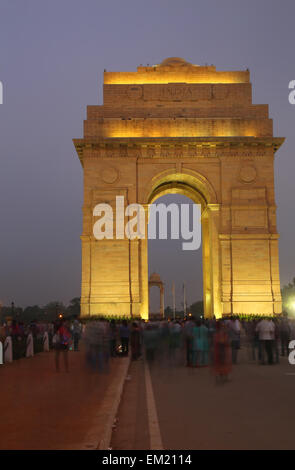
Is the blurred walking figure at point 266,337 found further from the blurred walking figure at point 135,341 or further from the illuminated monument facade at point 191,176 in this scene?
the illuminated monument facade at point 191,176

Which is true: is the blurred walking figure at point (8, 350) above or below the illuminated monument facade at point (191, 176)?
below

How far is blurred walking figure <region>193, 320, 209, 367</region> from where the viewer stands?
1525 centimetres

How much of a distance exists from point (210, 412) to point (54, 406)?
263 centimetres

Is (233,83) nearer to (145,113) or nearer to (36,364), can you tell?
(145,113)

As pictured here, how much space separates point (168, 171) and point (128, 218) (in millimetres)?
3986

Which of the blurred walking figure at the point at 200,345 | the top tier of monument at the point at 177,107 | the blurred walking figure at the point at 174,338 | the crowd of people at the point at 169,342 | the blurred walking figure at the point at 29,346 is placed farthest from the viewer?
the top tier of monument at the point at 177,107

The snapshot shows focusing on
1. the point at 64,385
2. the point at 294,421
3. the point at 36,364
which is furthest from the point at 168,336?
the point at 294,421

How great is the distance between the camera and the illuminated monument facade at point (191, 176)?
108 ft

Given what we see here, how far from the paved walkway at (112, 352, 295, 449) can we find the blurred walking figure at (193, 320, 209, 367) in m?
1.05

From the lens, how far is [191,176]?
113ft

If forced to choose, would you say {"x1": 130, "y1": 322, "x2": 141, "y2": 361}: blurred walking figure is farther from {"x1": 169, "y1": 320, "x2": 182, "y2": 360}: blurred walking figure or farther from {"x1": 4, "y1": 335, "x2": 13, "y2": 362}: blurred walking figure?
{"x1": 4, "y1": 335, "x2": 13, "y2": 362}: blurred walking figure

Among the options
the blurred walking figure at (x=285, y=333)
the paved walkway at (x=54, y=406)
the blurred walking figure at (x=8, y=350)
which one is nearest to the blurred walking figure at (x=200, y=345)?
the paved walkway at (x=54, y=406)

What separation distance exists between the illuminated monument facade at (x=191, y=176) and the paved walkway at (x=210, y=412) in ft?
60.4

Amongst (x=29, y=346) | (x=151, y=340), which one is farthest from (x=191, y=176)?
(x=151, y=340)
